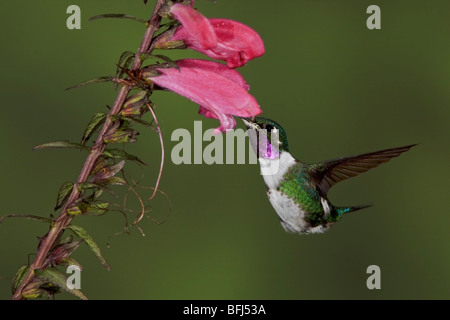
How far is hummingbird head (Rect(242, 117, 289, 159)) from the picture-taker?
3.62ft

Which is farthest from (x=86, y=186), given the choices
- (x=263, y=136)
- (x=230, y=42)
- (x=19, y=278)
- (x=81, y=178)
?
(x=263, y=136)

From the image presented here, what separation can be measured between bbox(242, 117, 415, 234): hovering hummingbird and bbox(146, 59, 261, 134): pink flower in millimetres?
211

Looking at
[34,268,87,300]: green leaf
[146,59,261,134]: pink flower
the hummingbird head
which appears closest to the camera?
[34,268,87,300]: green leaf

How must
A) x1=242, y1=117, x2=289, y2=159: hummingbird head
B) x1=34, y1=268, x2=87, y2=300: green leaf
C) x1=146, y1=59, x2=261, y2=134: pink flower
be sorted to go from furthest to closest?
x1=242, y1=117, x2=289, y2=159: hummingbird head, x1=146, y1=59, x2=261, y2=134: pink flower, x1=34, y1=268, x2=87, y2=300: green leaf

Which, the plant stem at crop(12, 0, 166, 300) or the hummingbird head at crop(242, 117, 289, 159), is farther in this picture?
the hummingbird head at crop(242, 117, 289, 159)

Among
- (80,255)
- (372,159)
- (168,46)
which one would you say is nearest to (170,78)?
(168,46)

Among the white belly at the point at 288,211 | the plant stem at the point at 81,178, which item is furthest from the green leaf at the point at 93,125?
the white belly at the point at 288,211

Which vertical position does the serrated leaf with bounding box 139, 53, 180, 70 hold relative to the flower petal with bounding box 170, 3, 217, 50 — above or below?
below

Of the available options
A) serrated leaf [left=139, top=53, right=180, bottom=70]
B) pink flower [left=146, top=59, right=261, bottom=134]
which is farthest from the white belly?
serrated leaf [left=139, top=53, right=180, bottom=70]

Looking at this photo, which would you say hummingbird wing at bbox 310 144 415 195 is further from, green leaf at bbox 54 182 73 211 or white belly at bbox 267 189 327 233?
green leaf at bbox 54 182 73 211

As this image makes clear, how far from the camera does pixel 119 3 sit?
204cm

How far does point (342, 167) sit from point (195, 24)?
0.52 metres

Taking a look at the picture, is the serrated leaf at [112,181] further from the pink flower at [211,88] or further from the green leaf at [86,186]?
the pink flower at [211,88]

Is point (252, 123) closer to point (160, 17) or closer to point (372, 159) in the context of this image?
point (372, 159)
